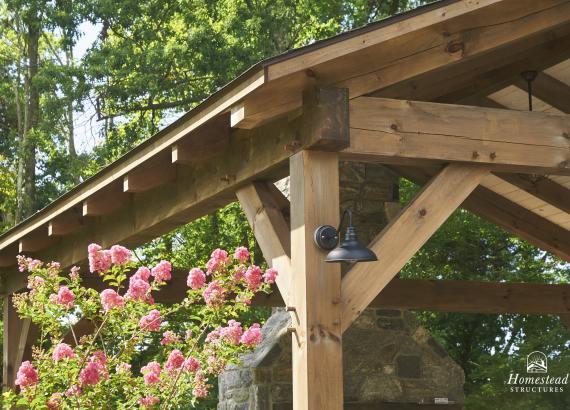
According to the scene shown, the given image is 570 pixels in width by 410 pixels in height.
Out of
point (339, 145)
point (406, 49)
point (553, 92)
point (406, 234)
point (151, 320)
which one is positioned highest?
point (553, 92)

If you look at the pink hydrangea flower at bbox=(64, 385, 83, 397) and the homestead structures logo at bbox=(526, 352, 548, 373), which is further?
the homestead structures logo at bbox=(526, 352, 548, 373)

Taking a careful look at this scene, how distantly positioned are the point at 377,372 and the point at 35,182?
12883 millimetres

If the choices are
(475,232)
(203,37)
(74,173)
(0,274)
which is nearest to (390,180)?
(0,274)

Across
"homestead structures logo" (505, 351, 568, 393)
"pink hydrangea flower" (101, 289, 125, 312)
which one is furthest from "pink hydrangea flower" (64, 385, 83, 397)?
"homestead structures logo" (505, 351, 568, 393)

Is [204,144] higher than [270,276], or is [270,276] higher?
[204,144]

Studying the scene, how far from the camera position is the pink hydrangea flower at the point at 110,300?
18.1 ft

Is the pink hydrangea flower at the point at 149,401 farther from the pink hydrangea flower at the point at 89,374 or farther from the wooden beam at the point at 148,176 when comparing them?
the wooden beam at the point at 148,176

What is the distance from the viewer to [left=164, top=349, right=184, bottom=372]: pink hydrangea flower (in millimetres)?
5582

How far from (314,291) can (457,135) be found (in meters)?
1.20

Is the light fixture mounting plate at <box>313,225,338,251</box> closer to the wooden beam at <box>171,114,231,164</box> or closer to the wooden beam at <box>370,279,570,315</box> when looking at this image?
the wooden beam at <box>171,114,231,164</box>

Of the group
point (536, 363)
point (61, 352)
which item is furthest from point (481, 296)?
point (61, 352)

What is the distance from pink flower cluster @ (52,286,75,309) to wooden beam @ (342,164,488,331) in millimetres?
1490

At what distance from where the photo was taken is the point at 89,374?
5.29 m

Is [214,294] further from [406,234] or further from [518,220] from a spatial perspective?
[518,220]
